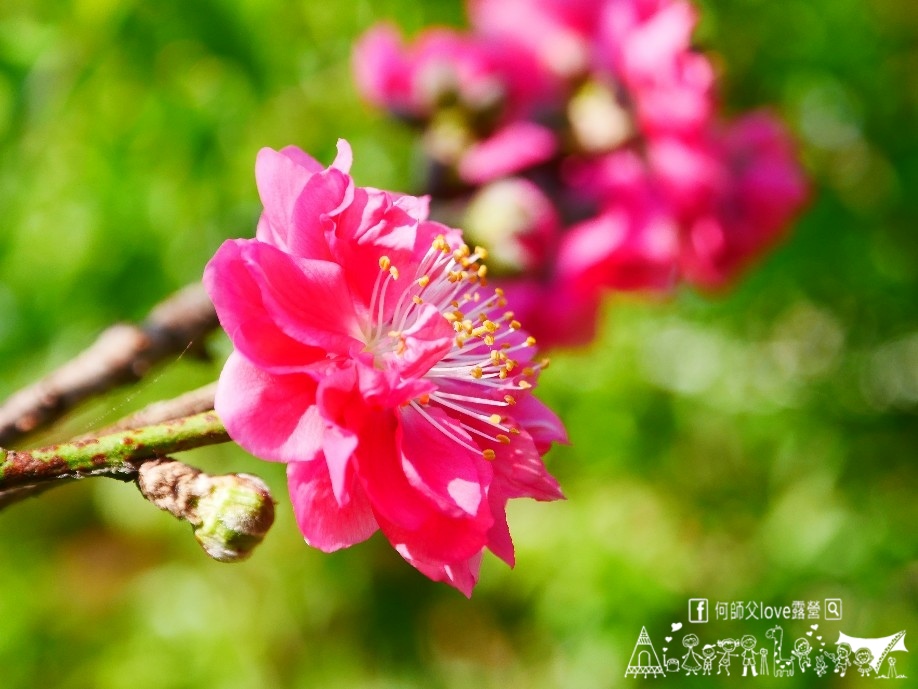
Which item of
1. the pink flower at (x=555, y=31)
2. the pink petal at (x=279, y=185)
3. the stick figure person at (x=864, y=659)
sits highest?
the pink flower at (x=555, y=31)

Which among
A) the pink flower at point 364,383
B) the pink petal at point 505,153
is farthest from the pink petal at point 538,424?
the pink petal at point 505,153

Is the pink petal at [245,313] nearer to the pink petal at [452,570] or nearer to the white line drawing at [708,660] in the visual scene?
the pink petal at [452,570]

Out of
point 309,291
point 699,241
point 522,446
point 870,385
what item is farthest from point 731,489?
point 309,291

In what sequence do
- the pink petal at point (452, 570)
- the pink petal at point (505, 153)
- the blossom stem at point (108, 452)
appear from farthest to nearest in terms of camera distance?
the pink petal at point (505, 153) → the pink petal at point (452, 570) → the blossom stem at point (108, 452)

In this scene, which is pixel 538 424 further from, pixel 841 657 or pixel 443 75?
pixel 841 657

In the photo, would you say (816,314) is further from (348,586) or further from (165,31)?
(165,31)

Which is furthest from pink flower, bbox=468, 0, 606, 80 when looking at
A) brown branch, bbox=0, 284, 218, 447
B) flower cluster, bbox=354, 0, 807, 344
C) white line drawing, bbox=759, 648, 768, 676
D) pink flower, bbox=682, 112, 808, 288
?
white line drawing, bbox=759, 648, 768, 676

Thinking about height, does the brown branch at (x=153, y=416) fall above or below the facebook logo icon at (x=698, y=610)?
below

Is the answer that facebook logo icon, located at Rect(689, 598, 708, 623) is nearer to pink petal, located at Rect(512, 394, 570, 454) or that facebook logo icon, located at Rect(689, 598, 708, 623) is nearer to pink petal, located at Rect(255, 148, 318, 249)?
pink petal, located at Rect(512, 394, 570, 454)
